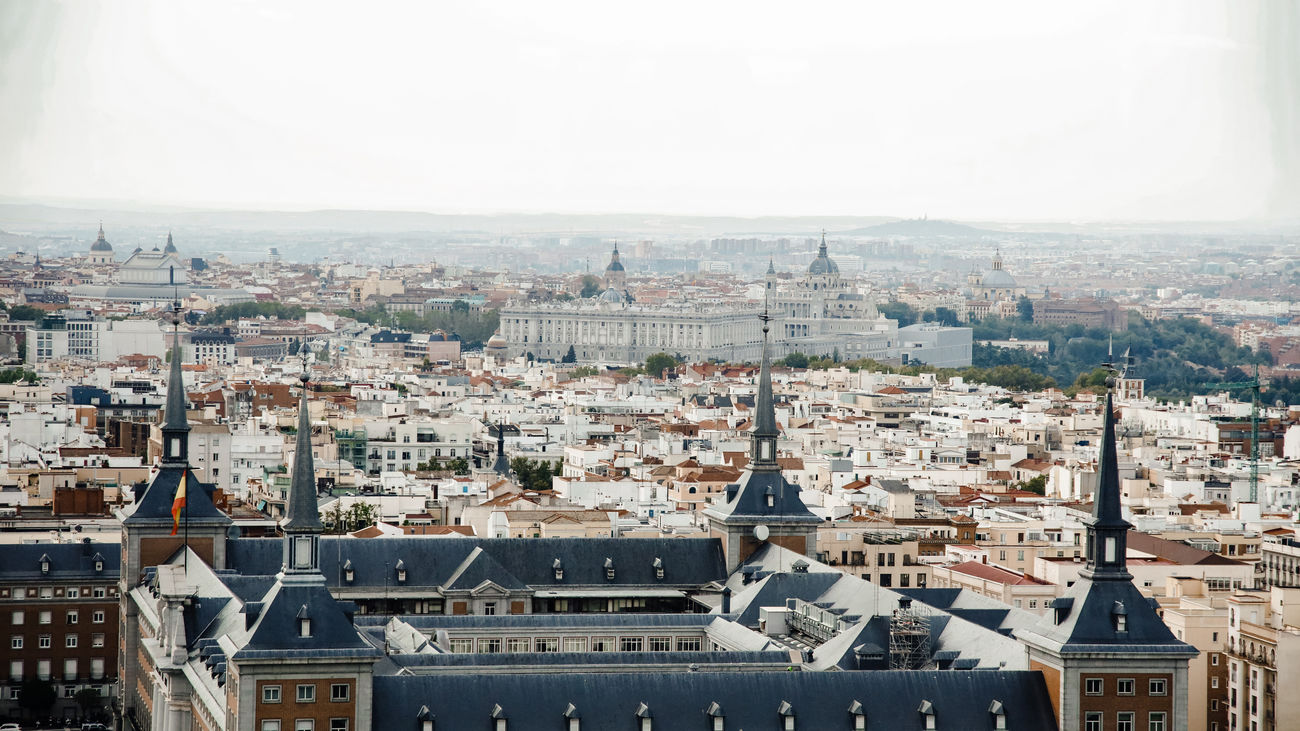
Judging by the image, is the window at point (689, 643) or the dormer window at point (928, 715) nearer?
the dormer window at point (928, 715)

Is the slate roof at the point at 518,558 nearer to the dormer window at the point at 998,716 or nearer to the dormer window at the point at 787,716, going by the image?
the dormer window at the point at 787,716

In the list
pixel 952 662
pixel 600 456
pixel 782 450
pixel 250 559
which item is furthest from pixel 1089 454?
pixel 952 662

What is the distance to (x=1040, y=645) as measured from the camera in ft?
149

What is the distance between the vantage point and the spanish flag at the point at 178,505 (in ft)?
205

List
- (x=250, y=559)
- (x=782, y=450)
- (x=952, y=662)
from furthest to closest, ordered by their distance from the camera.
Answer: (x=782, y=450)
(x=250, y=559)
(x=952, y=662)

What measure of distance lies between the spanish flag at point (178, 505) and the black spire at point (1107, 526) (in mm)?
25237

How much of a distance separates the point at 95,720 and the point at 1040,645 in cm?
3148

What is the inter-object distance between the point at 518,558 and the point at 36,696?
14.5m

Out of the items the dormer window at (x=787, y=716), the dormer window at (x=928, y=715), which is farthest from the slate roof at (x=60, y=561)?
the dormer window at (x=928, y=715)

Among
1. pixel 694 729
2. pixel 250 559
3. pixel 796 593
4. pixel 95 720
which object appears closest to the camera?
pixel 694 729

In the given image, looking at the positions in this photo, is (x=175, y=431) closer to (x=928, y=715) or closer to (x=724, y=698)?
(x=724, y=698)

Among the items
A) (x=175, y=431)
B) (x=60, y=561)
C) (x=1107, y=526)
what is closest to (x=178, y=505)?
(x=175, y=431)

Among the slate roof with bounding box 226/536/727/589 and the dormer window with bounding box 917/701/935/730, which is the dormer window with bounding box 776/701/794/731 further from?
the slate roof with bounding box 226/536/727/589

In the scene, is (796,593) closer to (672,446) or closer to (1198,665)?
(1198,665)
